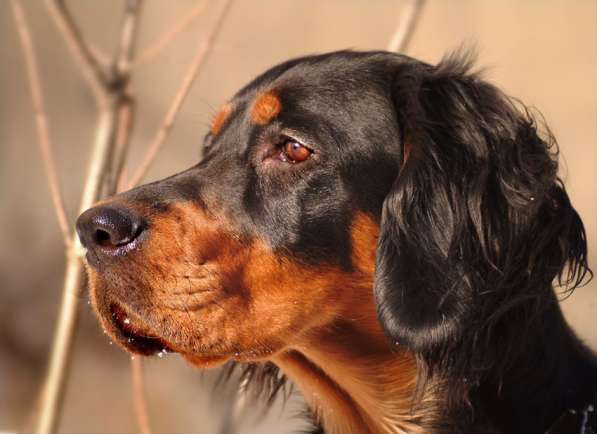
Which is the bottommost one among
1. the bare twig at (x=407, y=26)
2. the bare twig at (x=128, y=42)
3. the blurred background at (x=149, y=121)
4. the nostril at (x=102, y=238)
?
the blurred background at (x=149, y=121)

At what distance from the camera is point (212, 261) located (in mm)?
2393

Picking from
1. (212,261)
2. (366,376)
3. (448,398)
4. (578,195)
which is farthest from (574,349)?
(578,195)

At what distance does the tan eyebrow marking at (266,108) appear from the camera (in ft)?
8.79

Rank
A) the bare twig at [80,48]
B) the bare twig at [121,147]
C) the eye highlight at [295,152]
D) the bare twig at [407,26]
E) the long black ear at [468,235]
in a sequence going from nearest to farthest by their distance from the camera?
the long black ear at [468,235], the eye highlight at [295,152], the bare twig at [80,48], the bare twig at [121,147], the bare twig at [407,26]

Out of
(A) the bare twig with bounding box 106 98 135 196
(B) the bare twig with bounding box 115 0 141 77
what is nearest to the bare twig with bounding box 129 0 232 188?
(A) the bare twig with bounding box 106 98 135 196

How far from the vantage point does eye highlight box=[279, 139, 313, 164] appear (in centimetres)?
259

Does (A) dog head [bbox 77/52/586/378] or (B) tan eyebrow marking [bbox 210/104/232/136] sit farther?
(B) tan eyebrow marking [bbox 210/104/232/136]

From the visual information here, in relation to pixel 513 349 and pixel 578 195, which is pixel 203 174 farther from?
pixel 578 195

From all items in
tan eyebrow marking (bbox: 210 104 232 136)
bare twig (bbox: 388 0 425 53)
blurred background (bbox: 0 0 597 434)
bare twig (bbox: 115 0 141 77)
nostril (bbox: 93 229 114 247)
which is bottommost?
blurred background (bbox: 0 0 597 434)

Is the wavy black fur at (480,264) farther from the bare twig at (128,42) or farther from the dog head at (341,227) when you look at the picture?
the bare twig at (128,42)

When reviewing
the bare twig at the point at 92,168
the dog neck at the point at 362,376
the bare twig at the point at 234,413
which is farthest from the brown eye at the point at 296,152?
the bare twig at the point at 234,413

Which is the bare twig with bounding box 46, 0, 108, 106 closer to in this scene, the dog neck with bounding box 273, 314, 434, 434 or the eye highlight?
the eye highlight

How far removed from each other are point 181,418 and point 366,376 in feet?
13.2

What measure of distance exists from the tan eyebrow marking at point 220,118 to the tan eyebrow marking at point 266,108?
0.65 ft
